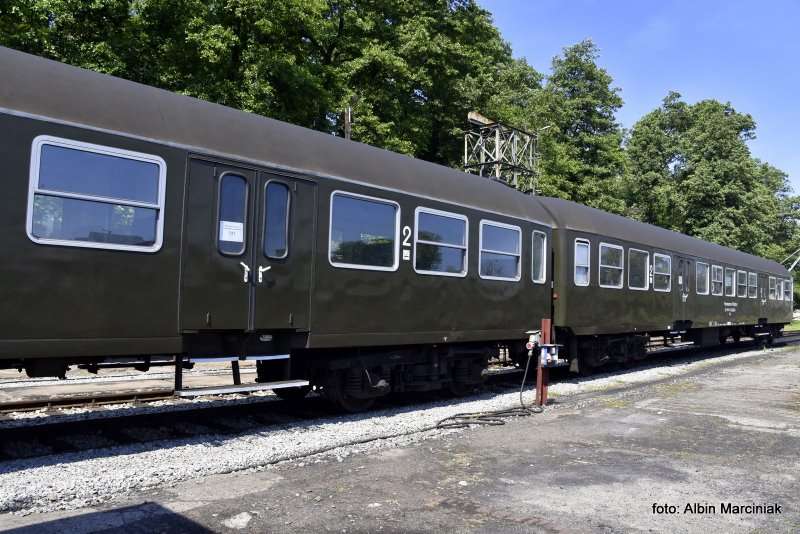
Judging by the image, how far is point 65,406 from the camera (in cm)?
895

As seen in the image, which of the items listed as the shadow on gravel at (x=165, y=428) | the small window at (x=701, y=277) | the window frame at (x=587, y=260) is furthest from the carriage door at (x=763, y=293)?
the shadow on gravel at (x=165, y=428)

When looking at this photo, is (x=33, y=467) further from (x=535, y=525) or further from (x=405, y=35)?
(x=405, y=35)

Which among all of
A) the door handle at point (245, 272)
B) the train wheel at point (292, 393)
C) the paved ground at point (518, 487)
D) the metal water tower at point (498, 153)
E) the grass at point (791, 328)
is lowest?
the paved ground at point (518, 487)

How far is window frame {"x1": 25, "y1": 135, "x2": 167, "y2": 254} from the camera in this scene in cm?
562

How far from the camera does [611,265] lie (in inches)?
554

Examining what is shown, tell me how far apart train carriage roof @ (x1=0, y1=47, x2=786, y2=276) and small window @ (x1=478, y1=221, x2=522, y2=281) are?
1.04ft

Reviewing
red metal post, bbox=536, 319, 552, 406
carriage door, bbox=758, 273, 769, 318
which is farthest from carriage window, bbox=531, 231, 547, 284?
carriage door, bbox=758, 273, 769, 318

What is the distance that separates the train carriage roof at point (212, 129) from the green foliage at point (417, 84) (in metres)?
11.4

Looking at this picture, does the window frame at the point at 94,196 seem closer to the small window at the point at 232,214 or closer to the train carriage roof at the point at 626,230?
the small window at the point at 232,214

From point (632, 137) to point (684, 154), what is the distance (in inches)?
161

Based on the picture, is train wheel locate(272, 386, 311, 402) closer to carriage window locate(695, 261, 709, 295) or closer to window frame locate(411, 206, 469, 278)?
window frame locate(411, 206, 469, 278)

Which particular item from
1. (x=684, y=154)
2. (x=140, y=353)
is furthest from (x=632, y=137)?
(x=140, y=353)

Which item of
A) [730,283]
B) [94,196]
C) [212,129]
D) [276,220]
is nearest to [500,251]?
[276,220]

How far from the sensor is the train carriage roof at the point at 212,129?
586cm
